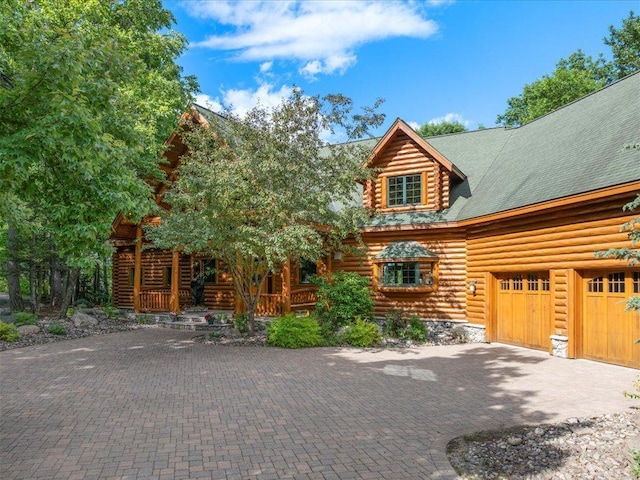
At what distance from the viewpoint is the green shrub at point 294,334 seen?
39.0 feet

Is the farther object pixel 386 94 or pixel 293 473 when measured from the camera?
pixel 386 94

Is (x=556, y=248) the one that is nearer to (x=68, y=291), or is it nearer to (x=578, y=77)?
(x=68, y=291)

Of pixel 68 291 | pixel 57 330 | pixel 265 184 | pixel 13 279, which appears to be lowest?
pixel 57 330

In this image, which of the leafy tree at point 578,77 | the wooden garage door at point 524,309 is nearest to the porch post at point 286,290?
the wooden garage door at point 524,309

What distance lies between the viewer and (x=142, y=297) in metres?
18.2

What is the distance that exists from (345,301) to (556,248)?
6.15m

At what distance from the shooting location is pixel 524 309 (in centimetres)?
1218


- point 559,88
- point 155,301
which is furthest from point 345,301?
point 559,88

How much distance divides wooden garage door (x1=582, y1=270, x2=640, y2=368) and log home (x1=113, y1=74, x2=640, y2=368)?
0.08ft

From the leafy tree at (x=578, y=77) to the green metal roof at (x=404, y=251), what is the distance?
16.6m

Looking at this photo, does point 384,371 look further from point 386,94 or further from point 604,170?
point 386,94

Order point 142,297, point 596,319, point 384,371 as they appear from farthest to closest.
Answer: point 142,297
point 596,319
point 384,371

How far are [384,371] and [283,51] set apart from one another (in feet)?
36.2

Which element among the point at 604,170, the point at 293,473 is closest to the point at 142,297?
the point at 293,473
